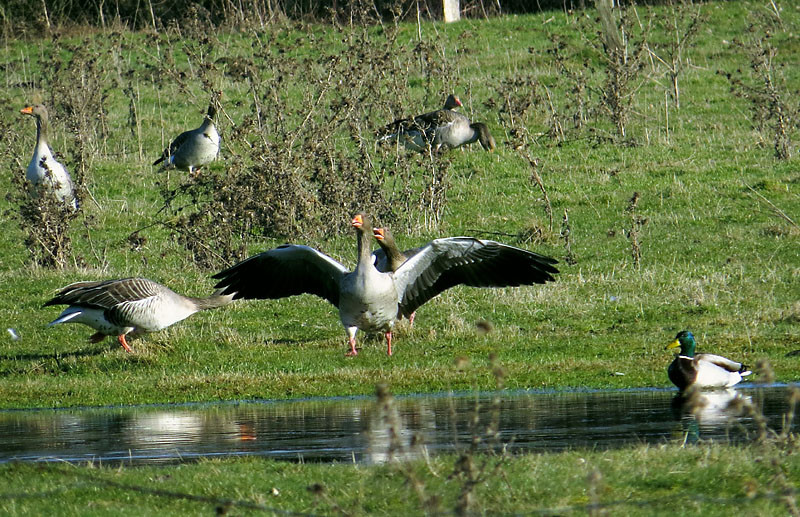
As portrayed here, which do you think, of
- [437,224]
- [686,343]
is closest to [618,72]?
[437,224]

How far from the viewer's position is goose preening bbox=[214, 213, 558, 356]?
11.7m

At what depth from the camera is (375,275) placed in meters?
11.7

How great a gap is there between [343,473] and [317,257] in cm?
524

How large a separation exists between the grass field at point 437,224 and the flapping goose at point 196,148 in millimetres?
574

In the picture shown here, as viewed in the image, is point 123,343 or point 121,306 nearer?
point 121,306

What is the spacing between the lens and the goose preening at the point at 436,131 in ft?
65.5

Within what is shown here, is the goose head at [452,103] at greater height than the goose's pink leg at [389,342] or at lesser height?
greater

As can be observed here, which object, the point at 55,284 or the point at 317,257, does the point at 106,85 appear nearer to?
the point at 55,284

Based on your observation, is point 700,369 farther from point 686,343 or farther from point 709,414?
point 709,414

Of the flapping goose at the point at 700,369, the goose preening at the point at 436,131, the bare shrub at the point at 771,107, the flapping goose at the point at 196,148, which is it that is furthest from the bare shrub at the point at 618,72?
the flapping goose at the point at 700,369

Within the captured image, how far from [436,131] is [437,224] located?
113 inches

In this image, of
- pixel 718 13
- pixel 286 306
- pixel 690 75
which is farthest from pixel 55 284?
pixel 718 13

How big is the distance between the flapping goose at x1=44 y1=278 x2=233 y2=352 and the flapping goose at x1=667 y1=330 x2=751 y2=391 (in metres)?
5.33

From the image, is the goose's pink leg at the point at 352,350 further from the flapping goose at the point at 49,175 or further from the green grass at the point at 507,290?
the flapping goose at the point at 49,175
